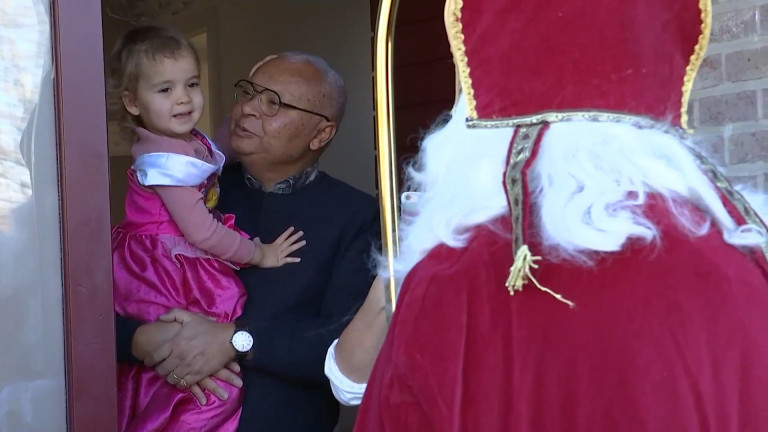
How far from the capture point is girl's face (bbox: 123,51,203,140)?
6.93 ft

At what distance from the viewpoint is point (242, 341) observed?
2117mm

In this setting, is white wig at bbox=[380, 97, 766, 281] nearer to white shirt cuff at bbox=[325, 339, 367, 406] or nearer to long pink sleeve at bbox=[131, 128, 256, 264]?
white shirt cuff at bbox=[325, 339, 367, 406]

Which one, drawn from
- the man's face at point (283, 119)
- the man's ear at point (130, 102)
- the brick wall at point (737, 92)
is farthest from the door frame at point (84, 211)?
the brick wall at point (737, 92)

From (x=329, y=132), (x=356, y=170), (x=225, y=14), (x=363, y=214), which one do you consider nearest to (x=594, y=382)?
(x=363, y=214)

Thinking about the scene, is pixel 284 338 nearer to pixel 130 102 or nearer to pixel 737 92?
pixel 130 102

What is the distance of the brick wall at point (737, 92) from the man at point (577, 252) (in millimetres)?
1115

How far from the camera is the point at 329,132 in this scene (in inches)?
103

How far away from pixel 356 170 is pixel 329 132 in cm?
88

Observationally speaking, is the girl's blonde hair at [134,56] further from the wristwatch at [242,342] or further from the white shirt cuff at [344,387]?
the white shirt cuff at [344,387]

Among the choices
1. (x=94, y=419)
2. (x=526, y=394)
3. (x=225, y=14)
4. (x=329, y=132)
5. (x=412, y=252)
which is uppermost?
(x=225, y=14)

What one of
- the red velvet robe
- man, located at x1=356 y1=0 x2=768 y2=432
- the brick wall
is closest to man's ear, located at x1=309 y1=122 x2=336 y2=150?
the brick wall

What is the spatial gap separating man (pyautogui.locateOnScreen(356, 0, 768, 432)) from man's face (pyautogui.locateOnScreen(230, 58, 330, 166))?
4.17 ft

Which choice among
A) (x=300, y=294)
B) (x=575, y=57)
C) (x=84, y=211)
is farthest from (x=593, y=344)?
(x=300, y=294)

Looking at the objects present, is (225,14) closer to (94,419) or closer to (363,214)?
(363,214)
